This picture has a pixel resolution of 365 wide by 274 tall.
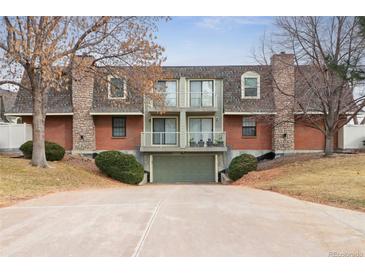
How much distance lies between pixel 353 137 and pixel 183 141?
9.59 meters

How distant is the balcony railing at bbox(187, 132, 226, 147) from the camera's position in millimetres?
22250

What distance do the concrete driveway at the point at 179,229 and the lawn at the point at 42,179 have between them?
2.37m

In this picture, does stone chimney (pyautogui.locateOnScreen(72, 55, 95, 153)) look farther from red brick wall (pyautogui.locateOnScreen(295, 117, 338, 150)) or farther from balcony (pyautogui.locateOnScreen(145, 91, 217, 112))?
red brick wall (pyautogui.locateOnScreen(295, 117, 338, 150))

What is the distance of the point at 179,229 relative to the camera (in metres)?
5.91

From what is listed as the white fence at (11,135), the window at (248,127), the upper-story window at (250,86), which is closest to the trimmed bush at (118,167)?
the white fence at (11,135)

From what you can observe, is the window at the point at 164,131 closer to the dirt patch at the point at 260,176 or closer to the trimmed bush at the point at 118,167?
the trimmed bush at the point at 118,167

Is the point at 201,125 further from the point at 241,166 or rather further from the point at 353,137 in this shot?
the point at 353,137

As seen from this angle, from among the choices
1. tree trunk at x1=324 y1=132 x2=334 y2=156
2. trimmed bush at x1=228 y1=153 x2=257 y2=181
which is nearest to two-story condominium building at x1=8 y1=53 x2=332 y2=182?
trimmed bush at x1=228 y1=153 x2=257 y2=181

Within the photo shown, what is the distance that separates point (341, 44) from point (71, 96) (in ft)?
47.9

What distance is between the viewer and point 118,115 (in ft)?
75.3

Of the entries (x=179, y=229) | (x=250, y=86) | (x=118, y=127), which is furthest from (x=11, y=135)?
(x=179, y=229)

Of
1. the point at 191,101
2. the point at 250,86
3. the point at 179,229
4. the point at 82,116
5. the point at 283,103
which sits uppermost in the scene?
the point at 250,86
